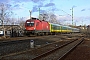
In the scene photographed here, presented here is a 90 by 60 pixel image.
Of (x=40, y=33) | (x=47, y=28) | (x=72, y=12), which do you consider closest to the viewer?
(x=40, y=33)

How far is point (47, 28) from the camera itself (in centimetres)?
5009

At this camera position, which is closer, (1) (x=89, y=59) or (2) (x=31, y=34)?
(1) (x=89, y=59)

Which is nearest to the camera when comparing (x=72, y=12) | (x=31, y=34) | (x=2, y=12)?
(x=31, y=34)

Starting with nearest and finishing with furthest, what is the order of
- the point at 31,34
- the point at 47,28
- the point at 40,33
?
the point at 31,34 → the point at 40,33 → the point at 47,28

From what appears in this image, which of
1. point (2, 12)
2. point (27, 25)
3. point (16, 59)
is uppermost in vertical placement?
point (2, 12)

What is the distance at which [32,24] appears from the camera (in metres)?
41.7

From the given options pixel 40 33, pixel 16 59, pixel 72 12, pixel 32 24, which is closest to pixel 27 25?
pixel 32 24

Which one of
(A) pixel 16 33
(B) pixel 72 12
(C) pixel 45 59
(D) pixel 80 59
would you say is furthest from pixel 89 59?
(B) pixel 72 12

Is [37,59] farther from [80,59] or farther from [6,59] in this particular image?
[80,59]

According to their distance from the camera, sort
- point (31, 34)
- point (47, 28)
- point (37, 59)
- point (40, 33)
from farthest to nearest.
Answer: point (47, 28) → point (40, 33) → point (31, 34) → point (37, 59)

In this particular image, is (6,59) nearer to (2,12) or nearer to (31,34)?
(31,34)

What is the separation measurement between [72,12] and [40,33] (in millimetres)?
32301

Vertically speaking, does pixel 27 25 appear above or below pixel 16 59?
above

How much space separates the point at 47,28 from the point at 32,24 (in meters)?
9.09
